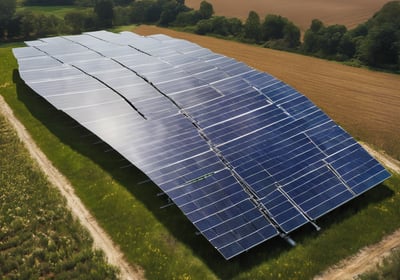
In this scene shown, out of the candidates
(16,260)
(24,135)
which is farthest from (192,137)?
(24,135)

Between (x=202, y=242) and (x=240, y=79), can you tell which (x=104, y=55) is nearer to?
(x=240, y=79)

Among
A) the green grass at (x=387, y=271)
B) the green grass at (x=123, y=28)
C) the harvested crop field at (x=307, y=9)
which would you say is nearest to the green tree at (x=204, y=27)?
the harvested crop field at (x=307, y=9)

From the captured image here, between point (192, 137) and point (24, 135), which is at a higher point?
point (192, 137)

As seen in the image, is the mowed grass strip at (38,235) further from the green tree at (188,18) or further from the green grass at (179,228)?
the green tree at (188,18)

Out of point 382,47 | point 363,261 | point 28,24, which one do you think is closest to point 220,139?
point 363,261

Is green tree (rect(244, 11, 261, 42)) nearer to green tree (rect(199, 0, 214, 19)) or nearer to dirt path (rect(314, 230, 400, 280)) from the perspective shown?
green tree (rect(199, 0, 214, 19))

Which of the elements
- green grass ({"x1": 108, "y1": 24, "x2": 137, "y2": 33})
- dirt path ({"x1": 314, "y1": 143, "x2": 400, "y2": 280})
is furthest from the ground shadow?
green grass ({"x1": 108, "y1": 24, "x2": 137, "y2": 33})
